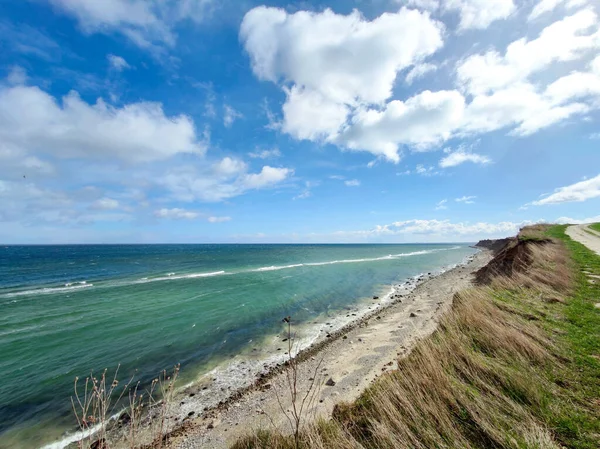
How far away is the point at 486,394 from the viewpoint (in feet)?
18.7

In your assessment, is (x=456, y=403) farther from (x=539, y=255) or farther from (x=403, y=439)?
(x=539, y=255)

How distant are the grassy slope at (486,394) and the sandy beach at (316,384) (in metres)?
1.26

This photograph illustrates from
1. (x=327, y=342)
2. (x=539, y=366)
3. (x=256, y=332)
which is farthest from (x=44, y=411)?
(x=539, y=366)

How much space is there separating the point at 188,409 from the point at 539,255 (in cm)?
2586

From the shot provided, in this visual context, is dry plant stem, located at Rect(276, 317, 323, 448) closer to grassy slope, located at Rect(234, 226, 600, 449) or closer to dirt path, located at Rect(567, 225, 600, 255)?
grassy slope, located at Rect(234, 226, 600, 449)

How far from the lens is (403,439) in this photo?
15.5 feet

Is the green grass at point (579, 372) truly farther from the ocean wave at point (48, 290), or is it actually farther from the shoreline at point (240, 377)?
the ocean wave at point (48, 290)

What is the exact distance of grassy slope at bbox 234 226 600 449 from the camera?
4641 mm

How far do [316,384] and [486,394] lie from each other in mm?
7071

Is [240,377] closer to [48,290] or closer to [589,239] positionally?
[48,290]

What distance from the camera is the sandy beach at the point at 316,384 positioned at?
29.1ft

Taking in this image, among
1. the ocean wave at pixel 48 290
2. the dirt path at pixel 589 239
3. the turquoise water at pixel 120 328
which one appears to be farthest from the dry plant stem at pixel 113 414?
the dirt path at pixel 589 239

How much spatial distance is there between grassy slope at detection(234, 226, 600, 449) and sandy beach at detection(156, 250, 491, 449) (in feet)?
4.15

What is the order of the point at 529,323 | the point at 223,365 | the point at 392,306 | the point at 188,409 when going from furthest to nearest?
the point at 392,306
the point at 223,365
the point at 188,409
the point at 529,323
